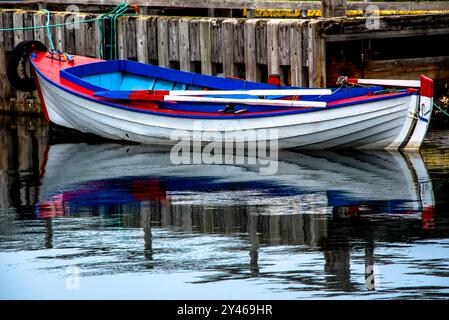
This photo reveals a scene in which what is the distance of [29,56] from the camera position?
25.3 meters

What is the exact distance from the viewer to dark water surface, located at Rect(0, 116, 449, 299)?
12875mm

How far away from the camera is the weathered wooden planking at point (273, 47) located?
23703mm

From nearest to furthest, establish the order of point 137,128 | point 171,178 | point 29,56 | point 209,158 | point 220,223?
point 220,223 < point 171,178 < point 209,158 < point 137,128 < point 29,56

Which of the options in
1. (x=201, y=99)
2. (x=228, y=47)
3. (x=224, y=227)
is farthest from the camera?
(x=228, y=47)

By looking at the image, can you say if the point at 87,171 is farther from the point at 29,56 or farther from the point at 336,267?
the point at 336,267

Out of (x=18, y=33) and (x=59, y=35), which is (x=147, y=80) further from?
(x=18, y=33)

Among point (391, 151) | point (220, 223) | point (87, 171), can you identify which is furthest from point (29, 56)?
point (220, 223)

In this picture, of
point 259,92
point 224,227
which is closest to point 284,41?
point 259,92

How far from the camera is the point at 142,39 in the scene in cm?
2641

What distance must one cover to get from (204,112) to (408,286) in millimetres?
10169

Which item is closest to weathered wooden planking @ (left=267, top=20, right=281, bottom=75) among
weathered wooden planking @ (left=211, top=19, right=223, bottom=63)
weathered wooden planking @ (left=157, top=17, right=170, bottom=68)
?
weathered wooden planking @ (left=211, top=19, right=223, bottom=63)

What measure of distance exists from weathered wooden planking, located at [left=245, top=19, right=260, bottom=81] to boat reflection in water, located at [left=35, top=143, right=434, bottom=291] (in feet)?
9.14

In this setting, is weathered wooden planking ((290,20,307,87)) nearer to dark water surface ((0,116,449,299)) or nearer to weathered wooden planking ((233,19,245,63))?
weathered wooden planking ((233,19,245,63))

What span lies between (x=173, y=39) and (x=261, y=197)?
8.65 meters
